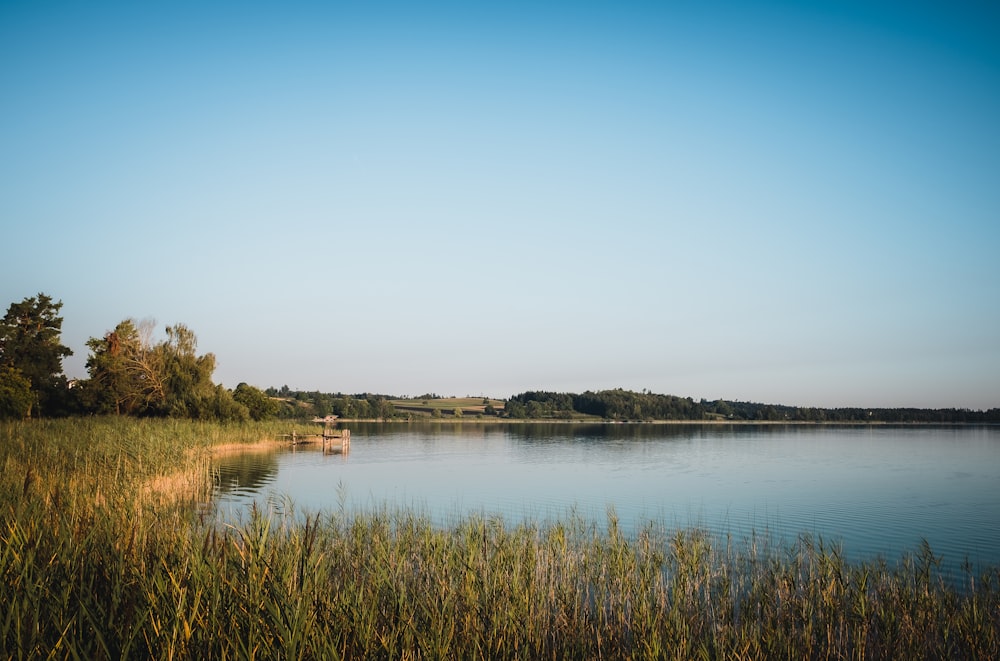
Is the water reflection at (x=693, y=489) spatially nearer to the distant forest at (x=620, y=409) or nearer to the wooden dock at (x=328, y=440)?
the wooden dock at (x=328, y=440)

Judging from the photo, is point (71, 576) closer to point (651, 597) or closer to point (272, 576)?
point (272, 576)

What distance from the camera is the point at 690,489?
30.2 m

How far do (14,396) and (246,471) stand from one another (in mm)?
19703

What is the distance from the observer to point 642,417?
6535 inches

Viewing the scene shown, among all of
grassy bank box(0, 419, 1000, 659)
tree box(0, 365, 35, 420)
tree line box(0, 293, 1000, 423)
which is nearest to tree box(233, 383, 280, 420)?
tree line box(0, 293, 1000, 423)

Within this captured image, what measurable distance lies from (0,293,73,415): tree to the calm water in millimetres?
21787

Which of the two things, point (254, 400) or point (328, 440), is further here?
point (254, 400)

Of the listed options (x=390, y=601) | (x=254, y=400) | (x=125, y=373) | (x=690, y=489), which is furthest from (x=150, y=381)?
(x=390, y=601)

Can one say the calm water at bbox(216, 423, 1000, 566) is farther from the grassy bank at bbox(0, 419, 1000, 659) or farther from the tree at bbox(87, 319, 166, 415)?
the tree at bbox(87, 319, 166, 415)

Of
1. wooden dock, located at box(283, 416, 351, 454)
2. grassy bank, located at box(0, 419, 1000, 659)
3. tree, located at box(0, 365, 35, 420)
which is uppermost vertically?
tree, located at box(0, 365, 35, 420)

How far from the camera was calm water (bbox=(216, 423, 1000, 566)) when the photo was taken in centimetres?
2005

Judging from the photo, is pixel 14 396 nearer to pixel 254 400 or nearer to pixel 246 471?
pixel 246 471

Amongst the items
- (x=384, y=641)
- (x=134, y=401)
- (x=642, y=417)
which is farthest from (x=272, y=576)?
(x=642, y=417)

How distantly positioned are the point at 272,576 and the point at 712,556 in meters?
9.65
